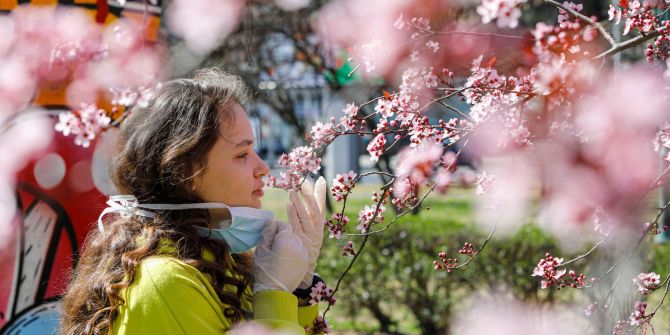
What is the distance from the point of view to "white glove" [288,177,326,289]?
5.78ft

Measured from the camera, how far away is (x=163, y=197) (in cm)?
168

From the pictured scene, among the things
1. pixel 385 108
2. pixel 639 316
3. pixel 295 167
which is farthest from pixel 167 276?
pixel 639 316

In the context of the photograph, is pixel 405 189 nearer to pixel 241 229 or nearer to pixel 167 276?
pixel 241 229

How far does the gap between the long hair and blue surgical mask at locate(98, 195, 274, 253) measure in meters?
0.02

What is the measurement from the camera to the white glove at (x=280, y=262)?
163 centimetres

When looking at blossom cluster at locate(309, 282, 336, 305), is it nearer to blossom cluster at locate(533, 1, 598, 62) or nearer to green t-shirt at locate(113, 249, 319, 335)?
green t-shirt at locate(113, 249, 319, 335)

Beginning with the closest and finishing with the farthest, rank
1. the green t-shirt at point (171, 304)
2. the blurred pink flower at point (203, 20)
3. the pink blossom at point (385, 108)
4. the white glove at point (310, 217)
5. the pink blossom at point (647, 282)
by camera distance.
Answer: the green t-shirt at point (171, 304) < the white glove at point (310, 217) < the pink blossom at point (385, 108) < the pink blossom at point (647, 282) < the blurred pink flower at point (203, 20)

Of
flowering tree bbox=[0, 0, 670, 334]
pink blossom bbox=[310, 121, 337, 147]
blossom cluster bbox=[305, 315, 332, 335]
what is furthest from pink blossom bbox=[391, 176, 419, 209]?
blossom cluster bbox=[305, 315, 332, 335]

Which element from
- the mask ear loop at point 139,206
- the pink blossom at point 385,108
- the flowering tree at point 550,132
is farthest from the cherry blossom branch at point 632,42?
the mask ear loop at point 139,206

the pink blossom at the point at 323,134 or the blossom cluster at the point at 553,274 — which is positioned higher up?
the pink blossom at the point at 323,134

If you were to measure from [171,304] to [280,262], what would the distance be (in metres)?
0.28

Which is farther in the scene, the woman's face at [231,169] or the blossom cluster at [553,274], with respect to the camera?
the blossom cluster at [553,274]

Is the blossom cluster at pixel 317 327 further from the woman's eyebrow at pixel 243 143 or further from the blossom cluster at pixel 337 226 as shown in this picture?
the woman's eyebrow at pixel 243 143

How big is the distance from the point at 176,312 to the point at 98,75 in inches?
66.1
